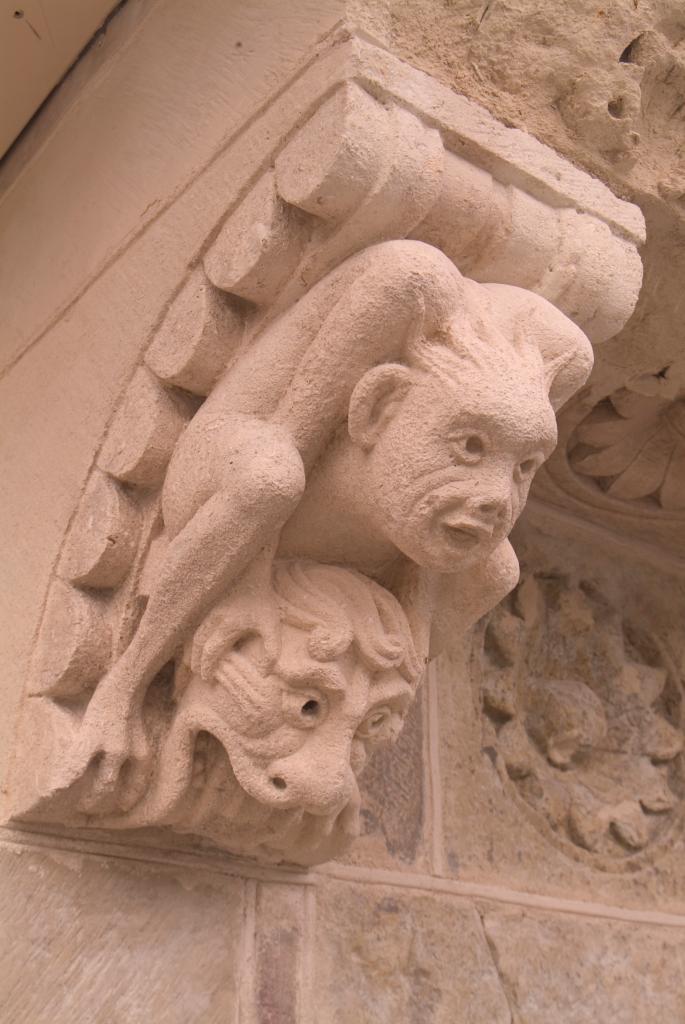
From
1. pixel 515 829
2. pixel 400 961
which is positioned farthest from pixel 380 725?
pixel 515 829

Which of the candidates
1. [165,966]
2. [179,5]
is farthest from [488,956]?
[179,5]

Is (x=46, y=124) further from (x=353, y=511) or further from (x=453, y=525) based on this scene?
(x=453, y=525)

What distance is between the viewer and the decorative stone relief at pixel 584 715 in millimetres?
1618

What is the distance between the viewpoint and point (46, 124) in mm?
1439

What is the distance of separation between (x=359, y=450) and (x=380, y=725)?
274 millimetres

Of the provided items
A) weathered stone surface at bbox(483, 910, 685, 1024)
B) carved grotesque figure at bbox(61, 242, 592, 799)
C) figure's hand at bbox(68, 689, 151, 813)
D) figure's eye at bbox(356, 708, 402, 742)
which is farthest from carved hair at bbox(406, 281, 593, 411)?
weathered stone surface at bbox(483, 910, 685, 1024)

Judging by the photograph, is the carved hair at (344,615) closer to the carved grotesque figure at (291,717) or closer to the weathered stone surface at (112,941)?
the carved grotesque figure at (291,717)

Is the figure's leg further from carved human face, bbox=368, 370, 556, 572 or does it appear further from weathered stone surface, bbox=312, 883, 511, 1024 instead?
weathered stone surface, bbox=312, 883, 511, 1024

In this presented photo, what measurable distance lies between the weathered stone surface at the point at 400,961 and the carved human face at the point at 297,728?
37 centimetres

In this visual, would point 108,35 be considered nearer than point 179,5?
No

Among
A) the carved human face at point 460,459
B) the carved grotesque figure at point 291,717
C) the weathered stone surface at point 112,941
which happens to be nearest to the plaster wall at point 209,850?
the weathered stone surface at point 112,941

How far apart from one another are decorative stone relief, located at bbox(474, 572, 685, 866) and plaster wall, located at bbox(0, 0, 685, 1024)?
0.15ft

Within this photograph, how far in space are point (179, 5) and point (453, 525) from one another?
0.74 m

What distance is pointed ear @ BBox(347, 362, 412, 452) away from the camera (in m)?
0.94
